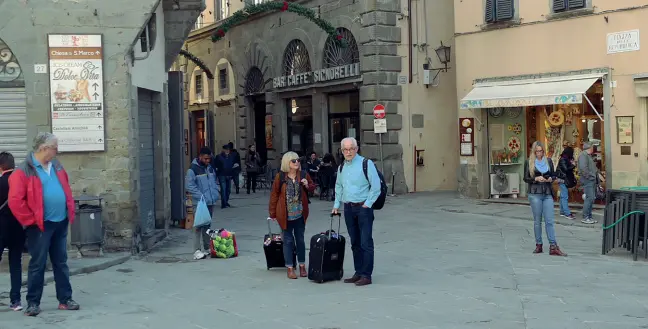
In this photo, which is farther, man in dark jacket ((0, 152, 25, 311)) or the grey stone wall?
the grey stone wall

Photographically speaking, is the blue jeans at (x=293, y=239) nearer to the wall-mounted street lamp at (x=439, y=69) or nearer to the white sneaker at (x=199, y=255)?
the white sneaker at (x=199, y=255)

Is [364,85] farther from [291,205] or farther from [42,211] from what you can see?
[42,211]

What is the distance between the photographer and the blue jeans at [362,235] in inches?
372

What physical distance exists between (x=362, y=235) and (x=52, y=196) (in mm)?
3566

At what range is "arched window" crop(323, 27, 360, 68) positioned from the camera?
77.7ft

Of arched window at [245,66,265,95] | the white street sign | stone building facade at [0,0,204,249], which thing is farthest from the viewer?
arched window at [245,66,265,95]

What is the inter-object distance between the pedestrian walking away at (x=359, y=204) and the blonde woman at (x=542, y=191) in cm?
324

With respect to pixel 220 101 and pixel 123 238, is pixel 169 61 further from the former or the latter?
pixel 220 101

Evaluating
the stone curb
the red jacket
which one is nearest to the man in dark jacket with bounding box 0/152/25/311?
the red jacket

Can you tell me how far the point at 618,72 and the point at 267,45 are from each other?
14.5 metres

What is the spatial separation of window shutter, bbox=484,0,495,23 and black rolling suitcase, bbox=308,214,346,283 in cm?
1152

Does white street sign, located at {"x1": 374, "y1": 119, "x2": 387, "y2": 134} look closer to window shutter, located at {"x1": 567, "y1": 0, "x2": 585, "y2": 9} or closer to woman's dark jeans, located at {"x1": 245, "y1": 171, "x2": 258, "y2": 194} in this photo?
woman's dark jeans, located at {"x1": 245, "y1": 171, "x2": 258, "y2": 194}

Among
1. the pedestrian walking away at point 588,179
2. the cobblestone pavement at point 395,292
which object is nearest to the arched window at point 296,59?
the pedestrian walking away at point 588,179

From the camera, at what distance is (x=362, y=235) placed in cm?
949
